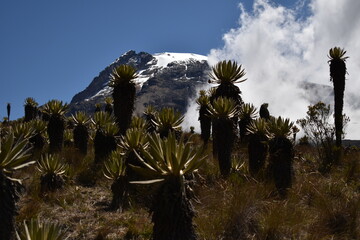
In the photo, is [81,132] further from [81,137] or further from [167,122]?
[167,122]

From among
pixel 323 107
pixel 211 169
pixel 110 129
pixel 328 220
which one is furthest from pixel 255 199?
pixel 323 107

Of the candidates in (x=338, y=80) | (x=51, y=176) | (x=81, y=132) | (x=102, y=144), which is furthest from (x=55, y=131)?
(x=338, y=80)

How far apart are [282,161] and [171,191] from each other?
4.85 metres

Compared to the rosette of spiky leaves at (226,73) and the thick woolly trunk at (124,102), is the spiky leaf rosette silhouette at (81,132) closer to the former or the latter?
the thick woolly trunk at (124,102)

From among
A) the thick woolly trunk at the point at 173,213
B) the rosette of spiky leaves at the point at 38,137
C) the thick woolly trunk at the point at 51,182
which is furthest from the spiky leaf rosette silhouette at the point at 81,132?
the thick woolly trunk at the point at 173,213

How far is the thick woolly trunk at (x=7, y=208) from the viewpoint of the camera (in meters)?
4.40

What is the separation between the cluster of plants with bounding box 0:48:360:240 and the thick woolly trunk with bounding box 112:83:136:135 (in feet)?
0.12

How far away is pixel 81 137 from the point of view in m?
13.2

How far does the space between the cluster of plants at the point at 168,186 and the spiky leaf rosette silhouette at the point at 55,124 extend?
0.04 metres

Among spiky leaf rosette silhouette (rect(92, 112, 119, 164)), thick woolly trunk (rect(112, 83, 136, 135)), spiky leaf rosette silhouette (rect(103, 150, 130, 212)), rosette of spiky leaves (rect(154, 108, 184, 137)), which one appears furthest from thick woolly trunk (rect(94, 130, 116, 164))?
spiky leaf rosette silhouette (rect(103, 150, 130, 212))

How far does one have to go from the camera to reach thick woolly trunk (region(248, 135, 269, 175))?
999 centimetres

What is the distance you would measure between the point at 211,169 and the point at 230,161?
90cm

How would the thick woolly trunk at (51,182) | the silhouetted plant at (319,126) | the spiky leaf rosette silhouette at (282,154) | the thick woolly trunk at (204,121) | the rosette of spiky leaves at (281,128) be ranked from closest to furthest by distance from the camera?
the thick woolly trunk at (51,182)
the spiky leaf rosette silhouette at (282,154)
the rosette of spiky leaves at (281,128)
the silhouetted plant at (319,126)
the thick woolly trunk at (204,121)

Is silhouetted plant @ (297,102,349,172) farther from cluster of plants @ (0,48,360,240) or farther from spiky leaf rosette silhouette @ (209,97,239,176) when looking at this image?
spiky leaf rosette silhouette @ (209,97,239,176)
